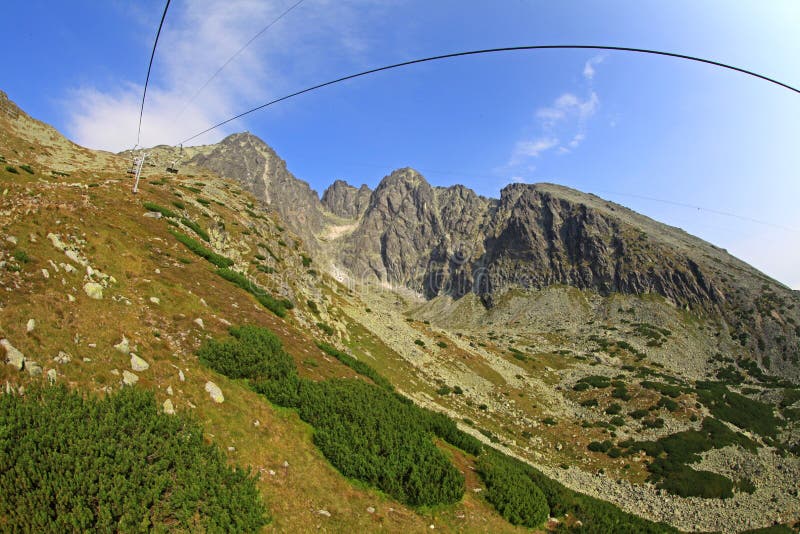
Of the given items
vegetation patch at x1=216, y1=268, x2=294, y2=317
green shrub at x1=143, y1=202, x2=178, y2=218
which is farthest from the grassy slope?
green shrub at x1=143, y1=202, x2=178, y2=218

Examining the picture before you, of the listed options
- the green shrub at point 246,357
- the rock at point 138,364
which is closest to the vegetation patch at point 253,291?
the green shrub at point 246,357

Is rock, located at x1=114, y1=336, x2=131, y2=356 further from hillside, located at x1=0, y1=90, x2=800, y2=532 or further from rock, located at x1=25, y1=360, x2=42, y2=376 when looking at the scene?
rock, located at x1=25, y1=360, x2=42, y2=376

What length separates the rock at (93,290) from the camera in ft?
41.2

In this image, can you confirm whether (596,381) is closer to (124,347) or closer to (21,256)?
(124,347)

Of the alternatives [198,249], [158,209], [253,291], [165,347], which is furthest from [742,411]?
[158,209]

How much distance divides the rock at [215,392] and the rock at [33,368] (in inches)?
149

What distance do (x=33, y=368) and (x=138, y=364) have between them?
225 centimetres

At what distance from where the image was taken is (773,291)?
370 ft

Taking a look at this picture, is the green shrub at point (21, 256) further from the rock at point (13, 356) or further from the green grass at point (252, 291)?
the green grass at point (252, 291)

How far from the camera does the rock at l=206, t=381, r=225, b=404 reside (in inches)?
435

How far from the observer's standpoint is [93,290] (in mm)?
12695

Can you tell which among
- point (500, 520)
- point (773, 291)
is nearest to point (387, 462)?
point (500, 520)

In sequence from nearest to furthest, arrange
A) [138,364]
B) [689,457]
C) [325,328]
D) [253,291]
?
[138,364] < [253,291] < [325,328] < [689,457]

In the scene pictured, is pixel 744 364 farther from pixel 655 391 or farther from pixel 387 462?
pixel 387 462
